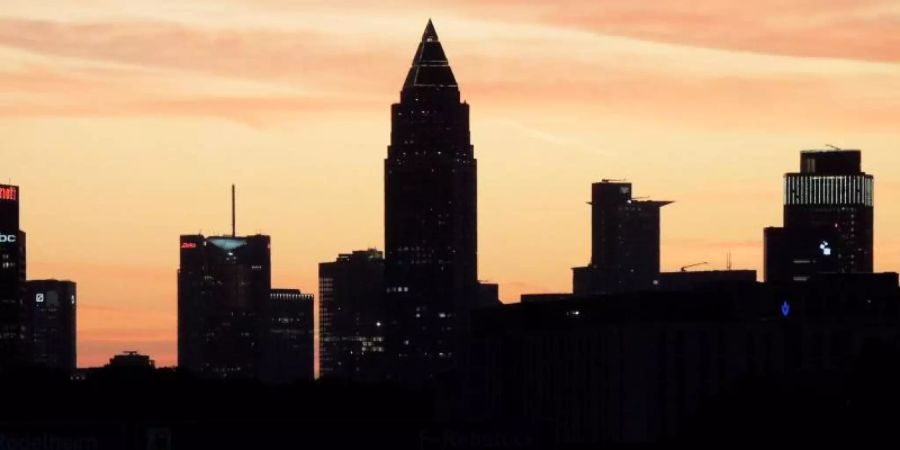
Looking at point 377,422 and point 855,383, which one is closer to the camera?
point 377,422

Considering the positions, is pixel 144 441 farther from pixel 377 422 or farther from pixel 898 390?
pixel 898 390

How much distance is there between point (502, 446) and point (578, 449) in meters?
14.5

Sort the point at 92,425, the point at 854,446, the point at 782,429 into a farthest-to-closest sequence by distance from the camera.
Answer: the point at 782,429 → the point at 854,446 → the point at 92,425

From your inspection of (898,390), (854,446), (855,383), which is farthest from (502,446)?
(855,383)

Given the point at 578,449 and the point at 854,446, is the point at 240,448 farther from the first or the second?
the point at 854,446

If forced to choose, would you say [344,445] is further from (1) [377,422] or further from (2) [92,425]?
(2) [92,425]

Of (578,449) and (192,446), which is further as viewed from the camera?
(578,449)

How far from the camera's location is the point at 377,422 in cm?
13462

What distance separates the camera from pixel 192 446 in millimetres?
132500

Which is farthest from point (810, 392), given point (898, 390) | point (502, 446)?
point (502, 446)

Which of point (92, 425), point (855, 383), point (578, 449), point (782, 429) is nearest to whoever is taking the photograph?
point (92, 425)

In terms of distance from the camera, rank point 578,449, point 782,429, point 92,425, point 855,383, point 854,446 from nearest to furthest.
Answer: point 92,425
point 578,449
point 854,446
point 782,429
point 855,383

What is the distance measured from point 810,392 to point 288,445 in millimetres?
72293

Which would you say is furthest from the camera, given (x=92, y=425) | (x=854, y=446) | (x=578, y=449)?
(x=854, y=446)
